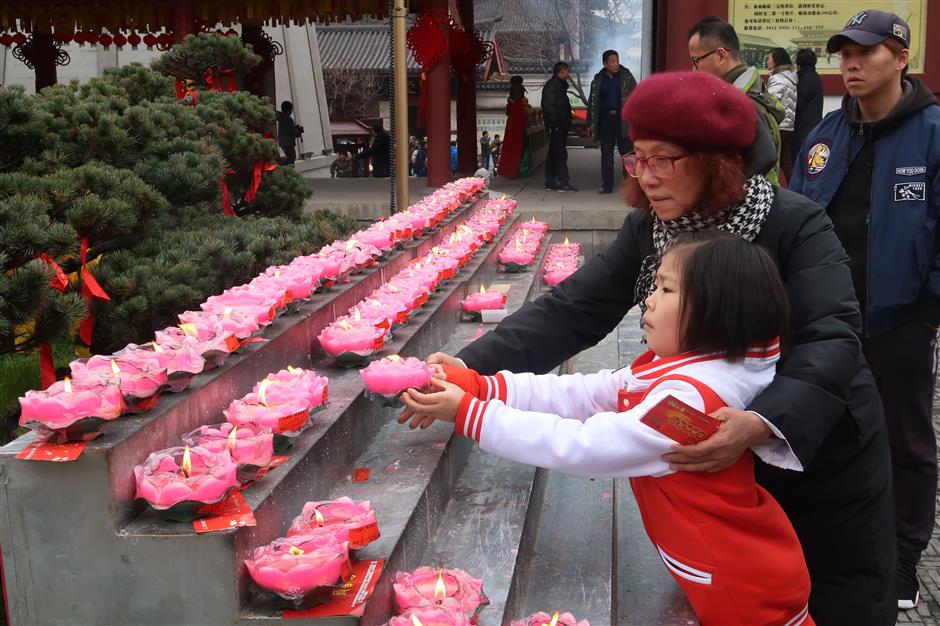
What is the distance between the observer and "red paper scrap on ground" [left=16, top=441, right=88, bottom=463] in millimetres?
1683

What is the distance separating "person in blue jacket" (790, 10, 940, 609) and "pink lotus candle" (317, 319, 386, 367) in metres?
1.46

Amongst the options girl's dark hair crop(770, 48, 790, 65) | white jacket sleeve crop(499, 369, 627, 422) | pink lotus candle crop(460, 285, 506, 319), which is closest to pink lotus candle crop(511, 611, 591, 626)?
white jacket sleeve crop(499, 369, 627, 422)

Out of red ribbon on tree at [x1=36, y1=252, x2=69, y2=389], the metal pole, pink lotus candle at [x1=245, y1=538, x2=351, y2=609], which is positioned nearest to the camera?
pink lotus candle at [x1=245, y1=538, x2=351, y2=609]

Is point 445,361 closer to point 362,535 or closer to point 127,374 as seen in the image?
point 362,535

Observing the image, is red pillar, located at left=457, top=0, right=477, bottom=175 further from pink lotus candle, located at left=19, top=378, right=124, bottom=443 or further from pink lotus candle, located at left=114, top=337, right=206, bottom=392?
pink lotus candle, located at left=19, top=378, right=124, bottom=443

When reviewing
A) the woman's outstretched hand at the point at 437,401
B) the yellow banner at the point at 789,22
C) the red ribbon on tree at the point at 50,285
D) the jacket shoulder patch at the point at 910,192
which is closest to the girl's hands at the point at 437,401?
the woman's outstretched hand at the point at 437,401

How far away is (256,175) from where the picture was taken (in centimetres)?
563

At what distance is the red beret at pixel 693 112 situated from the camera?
6.39 feet

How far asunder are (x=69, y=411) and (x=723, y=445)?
1.14 meters

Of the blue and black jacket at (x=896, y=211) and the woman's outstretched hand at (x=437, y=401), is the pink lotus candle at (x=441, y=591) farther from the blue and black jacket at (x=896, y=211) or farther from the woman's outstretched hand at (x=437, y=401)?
the blue and black jacket at (x=896, y=211)

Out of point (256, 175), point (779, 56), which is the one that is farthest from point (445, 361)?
point (779, 56)

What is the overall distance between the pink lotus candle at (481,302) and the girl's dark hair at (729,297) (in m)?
2.13

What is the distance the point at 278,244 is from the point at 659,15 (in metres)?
9.35

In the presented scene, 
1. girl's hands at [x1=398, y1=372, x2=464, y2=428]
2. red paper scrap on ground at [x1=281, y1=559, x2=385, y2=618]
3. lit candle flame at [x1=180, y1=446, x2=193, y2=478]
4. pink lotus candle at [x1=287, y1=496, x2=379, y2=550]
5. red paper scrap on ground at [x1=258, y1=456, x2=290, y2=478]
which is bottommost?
red paper scrap on ground at [x1=281, y1=559, x2=385, y2=618]
